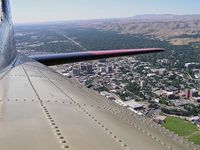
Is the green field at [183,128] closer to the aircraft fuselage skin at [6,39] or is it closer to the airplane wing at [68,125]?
the aircraft fuselage skin at [6,39]

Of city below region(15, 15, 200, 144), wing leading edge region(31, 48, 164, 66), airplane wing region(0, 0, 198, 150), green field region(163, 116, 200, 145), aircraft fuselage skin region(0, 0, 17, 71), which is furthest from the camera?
city below region(15, 15, 200, 144)

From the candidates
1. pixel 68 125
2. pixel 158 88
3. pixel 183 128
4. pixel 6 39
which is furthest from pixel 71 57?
pixel 158 88

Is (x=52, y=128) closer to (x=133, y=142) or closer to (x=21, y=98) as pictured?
(x=133, y=142)

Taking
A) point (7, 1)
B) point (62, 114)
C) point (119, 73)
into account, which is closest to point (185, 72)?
point (119, 73)

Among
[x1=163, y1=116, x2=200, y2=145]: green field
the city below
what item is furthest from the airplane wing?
[x1=163, y1=116, x2=200, y2=145]: green field

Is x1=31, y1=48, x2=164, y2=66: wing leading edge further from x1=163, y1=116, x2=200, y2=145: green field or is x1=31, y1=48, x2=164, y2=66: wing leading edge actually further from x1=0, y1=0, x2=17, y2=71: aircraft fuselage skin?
x1=163, y1=116, x2=200, y2=145: green field

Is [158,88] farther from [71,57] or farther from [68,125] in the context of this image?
[68,125]
